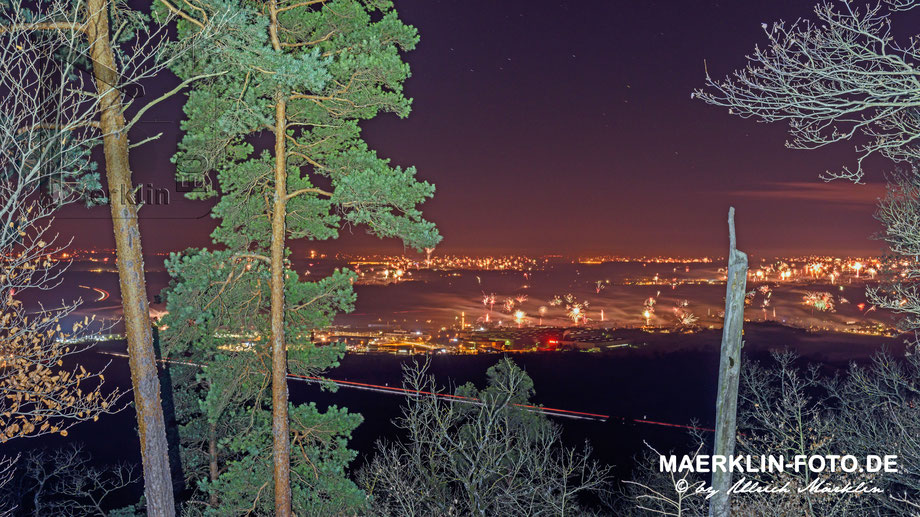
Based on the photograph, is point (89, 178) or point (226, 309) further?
point (226, 309)

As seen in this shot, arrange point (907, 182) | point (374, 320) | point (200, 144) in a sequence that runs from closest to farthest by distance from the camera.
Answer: point (200, 144)
point (907, 182)
point (374, 320)

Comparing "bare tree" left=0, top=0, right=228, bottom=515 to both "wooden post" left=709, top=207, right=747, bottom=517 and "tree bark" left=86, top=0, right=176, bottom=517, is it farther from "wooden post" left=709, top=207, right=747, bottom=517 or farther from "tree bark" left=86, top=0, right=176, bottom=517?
"wooden post" left=709, top=207, right=747, bottom=517

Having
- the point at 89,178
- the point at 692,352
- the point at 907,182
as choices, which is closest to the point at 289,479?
the point at 89,178

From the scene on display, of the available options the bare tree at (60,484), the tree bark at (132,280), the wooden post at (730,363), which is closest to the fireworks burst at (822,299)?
the wooden post at (730,363)

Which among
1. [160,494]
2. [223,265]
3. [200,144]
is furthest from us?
[223,265]

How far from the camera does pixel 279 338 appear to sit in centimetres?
866

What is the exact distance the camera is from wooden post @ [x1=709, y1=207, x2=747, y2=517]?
6.22 metres

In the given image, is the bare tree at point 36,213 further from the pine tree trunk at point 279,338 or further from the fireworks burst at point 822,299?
the fireworks burst at point 822,299

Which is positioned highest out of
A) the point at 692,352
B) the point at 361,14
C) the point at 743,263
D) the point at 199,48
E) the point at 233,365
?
the point at 361,14

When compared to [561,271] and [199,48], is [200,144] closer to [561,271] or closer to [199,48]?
[199,48]

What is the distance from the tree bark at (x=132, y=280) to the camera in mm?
6258

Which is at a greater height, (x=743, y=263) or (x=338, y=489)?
(x=743, y=263)

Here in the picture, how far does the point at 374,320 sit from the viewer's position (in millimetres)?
97688

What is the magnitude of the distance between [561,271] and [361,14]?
17259cm
